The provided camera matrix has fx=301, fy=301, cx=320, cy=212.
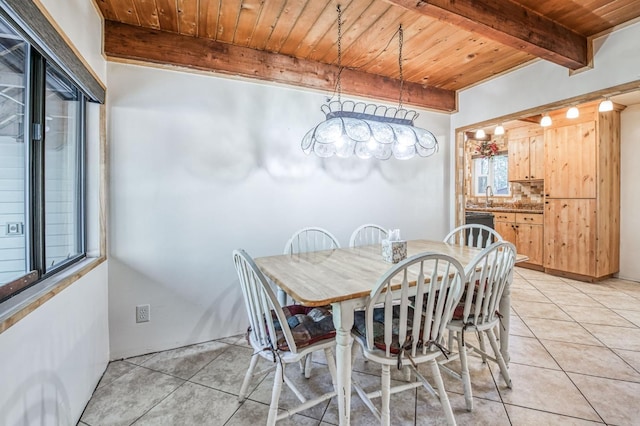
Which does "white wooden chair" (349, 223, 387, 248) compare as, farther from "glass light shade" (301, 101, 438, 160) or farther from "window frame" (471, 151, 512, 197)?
"window frame" (471, 151, 512, 197)

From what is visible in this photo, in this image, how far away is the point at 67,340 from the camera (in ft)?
4.56

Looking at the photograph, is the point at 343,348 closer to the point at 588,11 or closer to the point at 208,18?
the point at 208,18

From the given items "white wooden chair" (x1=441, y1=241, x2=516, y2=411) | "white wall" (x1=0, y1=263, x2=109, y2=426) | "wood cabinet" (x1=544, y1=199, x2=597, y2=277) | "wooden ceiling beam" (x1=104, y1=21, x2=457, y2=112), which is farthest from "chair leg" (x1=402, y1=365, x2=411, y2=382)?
"wood cabinet" (x1=544, y1=199, x2=597, y2=277)

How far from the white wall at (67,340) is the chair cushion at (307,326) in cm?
92

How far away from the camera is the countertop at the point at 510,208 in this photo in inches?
179

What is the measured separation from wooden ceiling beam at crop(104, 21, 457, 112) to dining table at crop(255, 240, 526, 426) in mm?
1541

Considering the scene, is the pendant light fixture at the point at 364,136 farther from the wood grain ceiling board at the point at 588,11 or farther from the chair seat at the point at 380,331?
the chair seat at the point at 380,331

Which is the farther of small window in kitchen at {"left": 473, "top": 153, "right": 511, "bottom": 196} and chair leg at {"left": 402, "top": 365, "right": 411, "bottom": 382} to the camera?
small window in kitchen at {"left": 473, "top": 153, "right": 511, "bottom": 196}

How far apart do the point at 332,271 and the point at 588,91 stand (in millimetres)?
2524

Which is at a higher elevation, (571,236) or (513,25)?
(513,25)

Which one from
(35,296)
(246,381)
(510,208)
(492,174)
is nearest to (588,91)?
(510,208)

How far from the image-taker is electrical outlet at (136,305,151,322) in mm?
2170

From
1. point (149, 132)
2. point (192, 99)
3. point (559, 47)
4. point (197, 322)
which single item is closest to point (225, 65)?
point (192, 99)

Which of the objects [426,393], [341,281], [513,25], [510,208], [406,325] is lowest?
[426,393]
